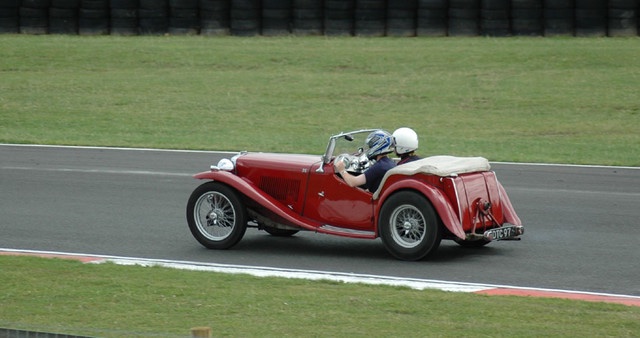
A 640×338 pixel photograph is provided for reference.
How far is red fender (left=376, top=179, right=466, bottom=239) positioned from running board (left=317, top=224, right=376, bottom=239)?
48 cm

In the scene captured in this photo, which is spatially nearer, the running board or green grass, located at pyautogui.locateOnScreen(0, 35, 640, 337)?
green grass, located at pyautogui.locateOnScreen(0, 35, 640, 337)

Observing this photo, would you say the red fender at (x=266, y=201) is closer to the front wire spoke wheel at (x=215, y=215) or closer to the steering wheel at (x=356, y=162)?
the front wire spoke wheel at (x=215, y=215)

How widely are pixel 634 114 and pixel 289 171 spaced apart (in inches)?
525

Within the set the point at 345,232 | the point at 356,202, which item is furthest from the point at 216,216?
the point at 356,202

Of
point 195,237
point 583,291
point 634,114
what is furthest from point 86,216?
point 634,114

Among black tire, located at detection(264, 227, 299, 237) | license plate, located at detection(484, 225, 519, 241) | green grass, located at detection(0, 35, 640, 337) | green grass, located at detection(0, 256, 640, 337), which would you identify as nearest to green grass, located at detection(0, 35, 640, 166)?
green grass, located at detection(0, 35, 640, 337)

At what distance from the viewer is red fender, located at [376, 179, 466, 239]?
967 centimetres

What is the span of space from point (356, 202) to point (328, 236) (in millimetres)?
1354

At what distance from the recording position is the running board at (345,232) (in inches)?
401

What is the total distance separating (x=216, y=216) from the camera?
421 inches

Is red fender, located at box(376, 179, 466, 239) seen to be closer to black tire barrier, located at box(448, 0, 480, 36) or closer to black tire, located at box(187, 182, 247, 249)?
black tire, located at box(187, 182, 247, 249)

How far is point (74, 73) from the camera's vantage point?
2831cm

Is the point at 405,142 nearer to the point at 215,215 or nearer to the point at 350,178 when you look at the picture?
the point at 350,178

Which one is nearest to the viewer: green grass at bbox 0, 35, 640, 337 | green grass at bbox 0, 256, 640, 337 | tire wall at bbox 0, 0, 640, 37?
green grass at bbox 0, 256, 640, 337
